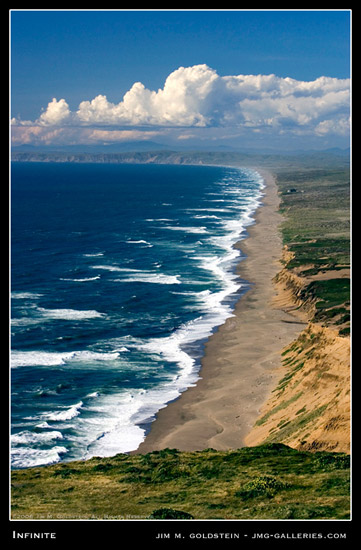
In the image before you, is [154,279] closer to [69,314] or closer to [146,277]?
[146,277]

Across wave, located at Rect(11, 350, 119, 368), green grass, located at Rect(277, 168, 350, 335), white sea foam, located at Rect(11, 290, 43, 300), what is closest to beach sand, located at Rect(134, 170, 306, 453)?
green grass, located at Rect(277, 168, 350, 335)

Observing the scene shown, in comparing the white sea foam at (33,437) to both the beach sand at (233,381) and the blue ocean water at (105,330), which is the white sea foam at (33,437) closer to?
the blue ocean water at (105,330)

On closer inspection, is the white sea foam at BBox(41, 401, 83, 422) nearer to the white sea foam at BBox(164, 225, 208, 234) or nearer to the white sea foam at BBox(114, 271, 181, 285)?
the white sea foam at BBox(114, 271, 181, 285)

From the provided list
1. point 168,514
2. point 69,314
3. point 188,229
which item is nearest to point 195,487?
point 168,514

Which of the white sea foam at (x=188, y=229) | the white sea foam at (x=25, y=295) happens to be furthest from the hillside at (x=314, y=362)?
the white sea foam at (x=188, y=229)
